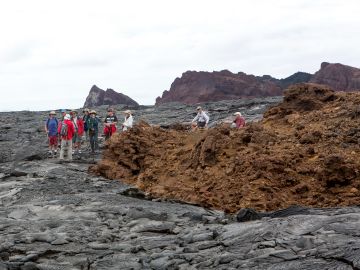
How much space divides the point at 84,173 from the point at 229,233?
27.2 feet

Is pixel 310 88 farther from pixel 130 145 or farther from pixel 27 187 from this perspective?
pixel 27 187

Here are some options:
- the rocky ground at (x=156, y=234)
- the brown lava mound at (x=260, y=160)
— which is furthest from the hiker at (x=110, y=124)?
the rocky ground at (x=156, y=234)

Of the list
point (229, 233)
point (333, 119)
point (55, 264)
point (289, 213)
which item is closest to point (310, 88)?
point (333, 119)

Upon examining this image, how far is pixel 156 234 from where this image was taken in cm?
937

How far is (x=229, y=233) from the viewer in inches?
331

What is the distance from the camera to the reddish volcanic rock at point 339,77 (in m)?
65.5

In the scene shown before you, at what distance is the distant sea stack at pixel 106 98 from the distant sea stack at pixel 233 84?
219 inches

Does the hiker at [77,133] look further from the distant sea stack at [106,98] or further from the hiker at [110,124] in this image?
the distant sea stack at [106,98]

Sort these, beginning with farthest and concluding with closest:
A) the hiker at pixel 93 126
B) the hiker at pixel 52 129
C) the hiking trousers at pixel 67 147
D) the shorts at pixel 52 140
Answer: the hiker at pixel 93 126
the shorts at pixel 52 140
the hiker at pixel 52 129
the hiking trousers at pixel 67 147

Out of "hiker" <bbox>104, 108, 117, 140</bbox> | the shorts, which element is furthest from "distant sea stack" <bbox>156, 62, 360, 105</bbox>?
the shorts

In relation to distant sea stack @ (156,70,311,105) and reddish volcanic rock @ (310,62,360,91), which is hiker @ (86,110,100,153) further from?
distant sea stack @ (156,70,311,105)

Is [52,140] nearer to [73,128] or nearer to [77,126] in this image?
[77,126]

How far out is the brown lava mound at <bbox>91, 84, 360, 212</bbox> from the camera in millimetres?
10664

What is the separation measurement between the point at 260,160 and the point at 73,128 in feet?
30.9
